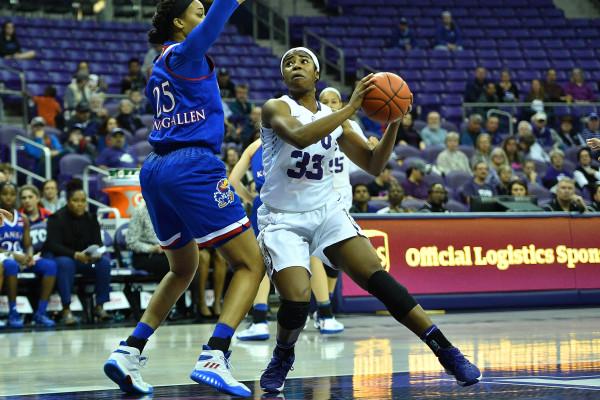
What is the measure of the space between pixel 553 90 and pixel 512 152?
4070mm

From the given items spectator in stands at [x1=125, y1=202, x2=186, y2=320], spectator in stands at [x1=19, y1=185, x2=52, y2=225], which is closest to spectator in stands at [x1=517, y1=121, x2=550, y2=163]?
spectator in stands at [x1=125, y1=202, x2=186, y2=320]

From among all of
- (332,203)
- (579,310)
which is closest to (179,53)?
(332,203)

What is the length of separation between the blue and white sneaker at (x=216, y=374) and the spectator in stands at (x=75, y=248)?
6.17 metres

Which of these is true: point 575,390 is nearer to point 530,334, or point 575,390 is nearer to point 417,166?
point 530,334

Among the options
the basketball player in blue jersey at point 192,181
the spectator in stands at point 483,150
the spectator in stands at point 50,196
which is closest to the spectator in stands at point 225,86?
the spectator in stands at point 483,150

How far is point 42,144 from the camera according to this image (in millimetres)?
14320

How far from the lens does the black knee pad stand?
536 centimetres

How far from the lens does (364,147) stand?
18.9 feet

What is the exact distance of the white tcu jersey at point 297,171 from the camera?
5543 millimetres

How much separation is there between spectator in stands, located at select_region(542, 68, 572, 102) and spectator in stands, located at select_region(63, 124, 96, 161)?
9.41 metres

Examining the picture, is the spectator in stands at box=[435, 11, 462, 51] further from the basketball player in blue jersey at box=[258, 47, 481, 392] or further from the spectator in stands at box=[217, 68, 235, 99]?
the basketball player in blue jersey at box=[258, 47, 481, 392]

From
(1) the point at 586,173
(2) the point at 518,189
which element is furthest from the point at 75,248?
(1) the point at 586,173

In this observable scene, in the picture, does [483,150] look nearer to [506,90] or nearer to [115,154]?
[506,90]

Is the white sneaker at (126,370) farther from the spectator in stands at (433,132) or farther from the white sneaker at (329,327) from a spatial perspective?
the spectator in stands at (433,132)
